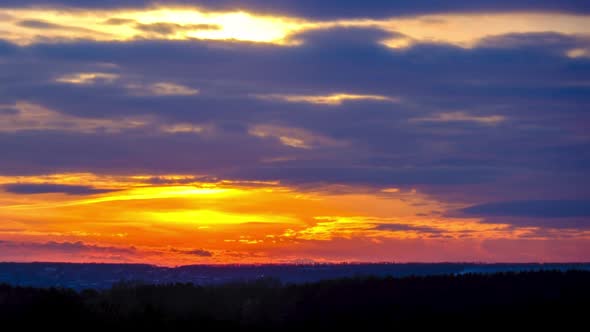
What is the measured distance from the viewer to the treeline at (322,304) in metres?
48.6

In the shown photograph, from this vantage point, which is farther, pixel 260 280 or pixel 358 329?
pixel 260 280

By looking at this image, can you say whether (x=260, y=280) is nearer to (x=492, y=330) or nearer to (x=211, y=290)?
(x=211, y=290)

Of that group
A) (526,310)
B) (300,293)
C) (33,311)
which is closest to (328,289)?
(300,293)

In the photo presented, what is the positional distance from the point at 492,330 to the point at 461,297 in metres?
5.02

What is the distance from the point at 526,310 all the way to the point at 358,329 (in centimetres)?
724

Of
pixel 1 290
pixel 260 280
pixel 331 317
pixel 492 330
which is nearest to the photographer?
pixel 492 330

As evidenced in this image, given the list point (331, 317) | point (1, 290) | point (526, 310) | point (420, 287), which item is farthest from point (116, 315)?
point (526, 310)

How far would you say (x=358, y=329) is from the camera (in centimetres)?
4778

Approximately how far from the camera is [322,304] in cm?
5162

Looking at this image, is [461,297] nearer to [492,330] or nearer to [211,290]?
[492,330]

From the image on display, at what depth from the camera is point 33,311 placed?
163ft

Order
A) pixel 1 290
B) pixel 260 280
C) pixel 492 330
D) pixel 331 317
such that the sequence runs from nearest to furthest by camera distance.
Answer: pixel 492 330, pixel 331 317, pixel 1 290, pixel 260 280

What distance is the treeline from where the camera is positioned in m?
48.6

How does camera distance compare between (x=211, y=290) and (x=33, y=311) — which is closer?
(x=33, y=311)
